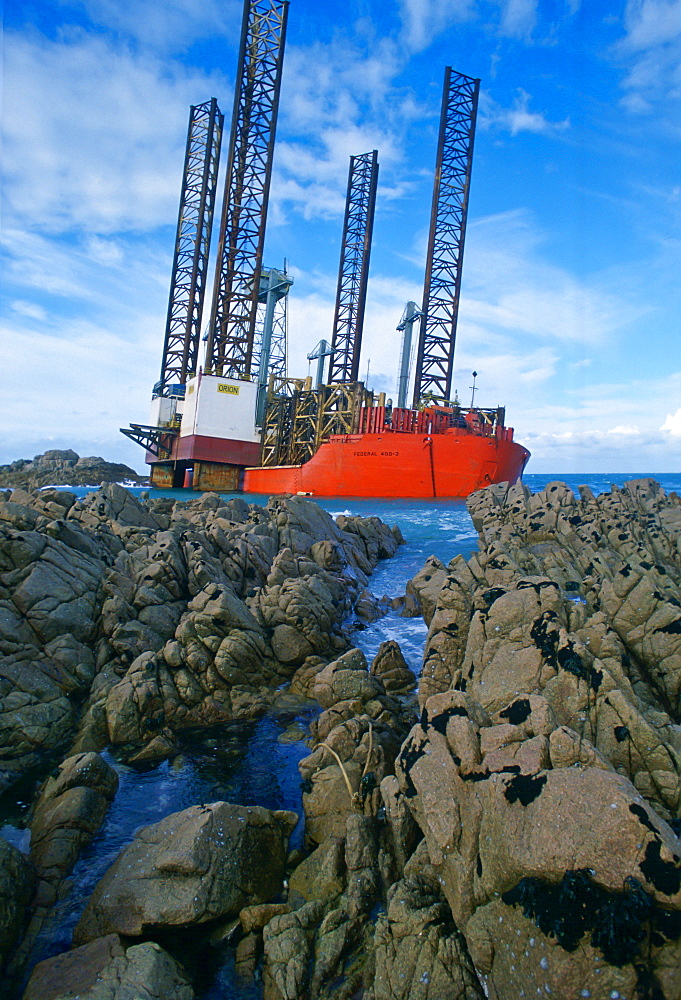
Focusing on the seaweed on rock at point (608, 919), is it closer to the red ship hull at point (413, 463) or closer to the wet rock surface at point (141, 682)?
the wet rock surface at point (141, 682)

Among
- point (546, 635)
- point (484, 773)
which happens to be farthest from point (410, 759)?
point (546, 635)

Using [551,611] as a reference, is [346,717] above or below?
below

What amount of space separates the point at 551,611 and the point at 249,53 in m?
52.7

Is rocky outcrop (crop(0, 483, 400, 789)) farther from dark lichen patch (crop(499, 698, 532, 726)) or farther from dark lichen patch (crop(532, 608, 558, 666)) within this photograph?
dark lichen patch (crop(499, 698, 532, 726))

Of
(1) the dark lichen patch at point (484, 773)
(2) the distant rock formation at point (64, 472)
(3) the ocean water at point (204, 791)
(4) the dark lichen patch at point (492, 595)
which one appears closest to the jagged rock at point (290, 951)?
(3) the ocean water at point (204, 791)

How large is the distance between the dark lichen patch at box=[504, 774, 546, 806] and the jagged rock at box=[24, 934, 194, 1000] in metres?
2.64

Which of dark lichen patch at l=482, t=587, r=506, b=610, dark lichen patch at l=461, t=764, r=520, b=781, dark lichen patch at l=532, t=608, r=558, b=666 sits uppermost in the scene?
dark lichen patch at l=482, t=587, r=506, b=610

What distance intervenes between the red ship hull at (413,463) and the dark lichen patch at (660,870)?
3307cm

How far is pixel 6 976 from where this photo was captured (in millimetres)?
4113

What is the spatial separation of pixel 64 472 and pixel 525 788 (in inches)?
Answer: 2885

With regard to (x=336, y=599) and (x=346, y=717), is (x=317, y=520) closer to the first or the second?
(x=336, y=599)

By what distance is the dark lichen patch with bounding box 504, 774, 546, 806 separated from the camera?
3807 millimetres

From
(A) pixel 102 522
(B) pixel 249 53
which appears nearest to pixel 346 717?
(A) pixel 102 522

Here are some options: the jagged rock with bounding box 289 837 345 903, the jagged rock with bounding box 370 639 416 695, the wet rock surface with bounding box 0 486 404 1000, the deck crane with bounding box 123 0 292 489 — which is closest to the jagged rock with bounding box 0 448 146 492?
the deck crane with bounding box 123 0 292 489
